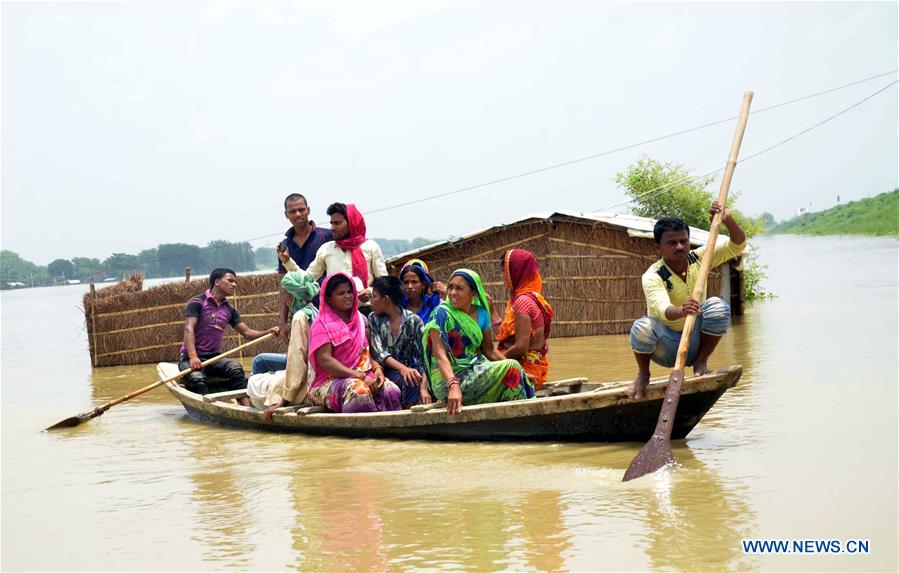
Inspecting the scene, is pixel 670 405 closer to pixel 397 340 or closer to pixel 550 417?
pixel 550 417

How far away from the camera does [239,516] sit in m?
5.48

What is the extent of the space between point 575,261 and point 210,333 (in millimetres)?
7458

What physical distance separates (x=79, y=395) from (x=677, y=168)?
15.9 m

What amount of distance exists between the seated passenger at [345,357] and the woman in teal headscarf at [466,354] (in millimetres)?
684

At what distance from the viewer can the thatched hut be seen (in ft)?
50.6

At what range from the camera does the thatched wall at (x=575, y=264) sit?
50.7 ft

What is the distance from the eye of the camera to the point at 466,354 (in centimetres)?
661

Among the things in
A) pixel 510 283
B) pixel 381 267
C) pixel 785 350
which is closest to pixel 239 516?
pixel 510 283

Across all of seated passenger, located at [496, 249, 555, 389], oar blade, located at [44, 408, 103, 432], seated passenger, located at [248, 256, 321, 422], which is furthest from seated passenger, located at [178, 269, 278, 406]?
seated passenger, located at [496, 249, 555, 389]

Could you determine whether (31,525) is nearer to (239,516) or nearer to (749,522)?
(239,516)

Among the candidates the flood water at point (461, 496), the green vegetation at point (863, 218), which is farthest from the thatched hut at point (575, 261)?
the green vegetation at point (863, 218)

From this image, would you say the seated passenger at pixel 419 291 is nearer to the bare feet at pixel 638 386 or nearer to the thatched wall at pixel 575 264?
the bare feet at pixel 638 386

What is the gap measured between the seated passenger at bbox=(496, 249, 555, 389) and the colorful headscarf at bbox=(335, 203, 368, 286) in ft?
5.07

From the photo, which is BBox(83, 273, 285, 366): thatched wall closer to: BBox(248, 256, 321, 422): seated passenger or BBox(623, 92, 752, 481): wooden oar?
BBox(248, 256, 321, 422): seated passenger
